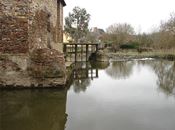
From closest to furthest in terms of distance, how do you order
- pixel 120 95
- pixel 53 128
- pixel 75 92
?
pixel 53 128 < pixel 120 95 < pixel 75 92

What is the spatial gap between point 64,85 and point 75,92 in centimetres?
55

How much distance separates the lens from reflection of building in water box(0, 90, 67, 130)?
7.29m

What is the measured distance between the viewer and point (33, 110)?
8.76 meters

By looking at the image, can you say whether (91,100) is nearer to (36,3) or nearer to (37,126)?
(37,126)

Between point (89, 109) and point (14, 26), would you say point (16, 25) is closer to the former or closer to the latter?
point (14, 26)

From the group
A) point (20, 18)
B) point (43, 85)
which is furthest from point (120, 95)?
point (20, 18)

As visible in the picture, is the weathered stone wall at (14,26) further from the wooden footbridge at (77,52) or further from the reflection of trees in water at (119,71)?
the wooden footbridge at (77,52)

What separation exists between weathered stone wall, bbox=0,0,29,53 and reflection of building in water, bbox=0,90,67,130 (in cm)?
182

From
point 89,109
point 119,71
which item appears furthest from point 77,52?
point 89,109

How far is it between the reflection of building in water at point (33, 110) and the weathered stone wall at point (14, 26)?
1.82 meters

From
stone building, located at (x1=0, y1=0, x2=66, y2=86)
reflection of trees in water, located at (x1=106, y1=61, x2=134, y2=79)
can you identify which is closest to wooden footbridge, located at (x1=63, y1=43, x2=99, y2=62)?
reflection of trees in water, located at (x1=106, y1=61, x2=134, y2=79)

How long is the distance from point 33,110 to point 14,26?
14.4 ft

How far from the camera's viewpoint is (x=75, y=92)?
12.3 meters

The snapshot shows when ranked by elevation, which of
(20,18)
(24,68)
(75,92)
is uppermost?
(20,18)
